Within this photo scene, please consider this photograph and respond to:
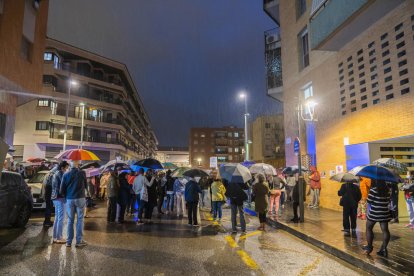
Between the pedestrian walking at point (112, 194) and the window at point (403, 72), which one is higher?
the window at point (403, 72)

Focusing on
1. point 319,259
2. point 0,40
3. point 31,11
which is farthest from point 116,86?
point 319,259

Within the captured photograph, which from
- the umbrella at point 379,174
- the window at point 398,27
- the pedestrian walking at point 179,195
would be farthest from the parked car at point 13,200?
the window at point 398,27

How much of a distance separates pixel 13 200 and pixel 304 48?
18.0 m

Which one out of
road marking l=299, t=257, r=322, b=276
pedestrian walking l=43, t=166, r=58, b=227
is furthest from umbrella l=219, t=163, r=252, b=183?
pedestrian walking l=43, t=166, r=58, b=227

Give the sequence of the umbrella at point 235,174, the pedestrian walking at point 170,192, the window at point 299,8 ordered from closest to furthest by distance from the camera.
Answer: the umbrella at point 235,174, the pedestrian walking at point 170,192, the window at point 299,8

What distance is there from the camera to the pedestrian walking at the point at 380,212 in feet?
21.3

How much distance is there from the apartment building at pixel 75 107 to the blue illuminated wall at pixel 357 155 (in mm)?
30265

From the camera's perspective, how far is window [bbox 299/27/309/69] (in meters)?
20.0

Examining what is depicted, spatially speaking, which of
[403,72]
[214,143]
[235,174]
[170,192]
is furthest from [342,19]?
[214,143]

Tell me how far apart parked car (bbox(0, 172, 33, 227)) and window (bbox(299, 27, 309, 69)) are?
16.9 m

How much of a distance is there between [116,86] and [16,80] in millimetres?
37178

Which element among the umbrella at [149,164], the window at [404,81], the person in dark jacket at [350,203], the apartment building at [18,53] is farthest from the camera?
the apartment building at [18,53]

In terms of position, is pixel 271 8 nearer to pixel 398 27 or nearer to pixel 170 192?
pixel 398 27

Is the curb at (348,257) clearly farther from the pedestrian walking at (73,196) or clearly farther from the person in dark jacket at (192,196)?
the pedestrian walking at (73,196)
